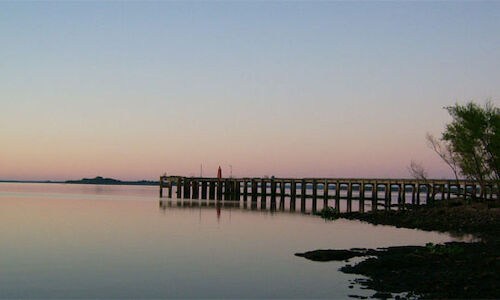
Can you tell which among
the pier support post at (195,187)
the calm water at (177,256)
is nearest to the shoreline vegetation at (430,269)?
the calm water at (177,256)

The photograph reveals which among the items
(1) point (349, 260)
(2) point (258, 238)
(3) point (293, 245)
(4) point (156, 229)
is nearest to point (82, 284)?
(1) point (349, 260)

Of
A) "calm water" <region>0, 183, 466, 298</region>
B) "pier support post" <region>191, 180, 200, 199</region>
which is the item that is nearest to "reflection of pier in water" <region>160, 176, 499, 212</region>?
"pier support post" <region>191, 180, 200, 199</region>

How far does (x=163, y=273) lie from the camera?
69.6ft

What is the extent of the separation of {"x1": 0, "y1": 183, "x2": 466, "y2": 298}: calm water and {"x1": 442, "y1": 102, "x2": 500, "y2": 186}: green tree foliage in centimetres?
1381

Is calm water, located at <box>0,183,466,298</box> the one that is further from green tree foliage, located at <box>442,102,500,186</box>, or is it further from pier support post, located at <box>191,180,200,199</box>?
pier support post, located at <box>191,180,200,199</box>

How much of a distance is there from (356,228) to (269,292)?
73.3 feet

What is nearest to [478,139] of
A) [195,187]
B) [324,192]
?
[324,192]

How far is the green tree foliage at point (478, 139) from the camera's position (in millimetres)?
48594

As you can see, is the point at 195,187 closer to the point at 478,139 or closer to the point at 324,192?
the point at 324,192

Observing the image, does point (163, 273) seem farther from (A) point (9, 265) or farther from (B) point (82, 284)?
(A) point (9, 265)

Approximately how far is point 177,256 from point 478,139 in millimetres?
34097

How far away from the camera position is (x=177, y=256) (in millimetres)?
25625

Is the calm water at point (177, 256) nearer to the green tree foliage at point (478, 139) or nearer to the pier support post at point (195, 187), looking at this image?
the green tree foliage at point (478, 139)

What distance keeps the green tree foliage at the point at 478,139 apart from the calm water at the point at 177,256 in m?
13.8
